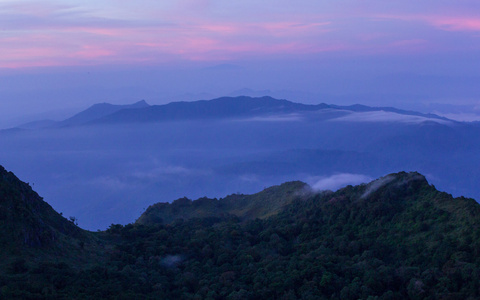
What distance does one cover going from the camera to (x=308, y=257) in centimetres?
2636

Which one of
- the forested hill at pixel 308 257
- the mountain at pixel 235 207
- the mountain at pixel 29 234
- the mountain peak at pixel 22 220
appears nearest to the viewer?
the forested hill at pixel 308 257

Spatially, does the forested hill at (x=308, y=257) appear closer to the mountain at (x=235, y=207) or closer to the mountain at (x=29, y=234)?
the mountain at (x=29, y=234)

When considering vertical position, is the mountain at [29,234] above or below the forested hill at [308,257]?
above

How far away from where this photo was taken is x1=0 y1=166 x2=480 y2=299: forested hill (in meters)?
21.1

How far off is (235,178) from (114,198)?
51.6m

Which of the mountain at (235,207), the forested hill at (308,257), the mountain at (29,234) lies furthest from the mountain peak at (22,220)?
the mountain at (235,207)

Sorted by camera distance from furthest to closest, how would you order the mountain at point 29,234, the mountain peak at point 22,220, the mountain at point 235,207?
the mountain at point 235,207 < the mountain peak at point 22,220 < the mountain at point 29,234

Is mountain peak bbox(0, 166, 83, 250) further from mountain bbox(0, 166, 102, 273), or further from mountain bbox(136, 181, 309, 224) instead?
mountain bbox(136, 181, 309, 224)

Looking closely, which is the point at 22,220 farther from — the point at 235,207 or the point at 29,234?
the point at 235,207

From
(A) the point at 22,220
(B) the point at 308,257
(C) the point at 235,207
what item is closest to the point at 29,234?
(A) the point at 22,220

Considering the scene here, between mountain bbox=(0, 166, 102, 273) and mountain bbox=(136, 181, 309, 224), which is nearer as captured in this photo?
mountain bbox=(0, 166, 102, 273)

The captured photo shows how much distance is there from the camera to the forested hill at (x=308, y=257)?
21.1 m

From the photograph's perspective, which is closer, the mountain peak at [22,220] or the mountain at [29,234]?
the mountain at [29,234]

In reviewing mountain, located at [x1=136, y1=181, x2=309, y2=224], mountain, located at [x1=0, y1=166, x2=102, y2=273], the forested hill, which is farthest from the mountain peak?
mountain, located at [x1=136, y1=181, x2=309, y2=224]
